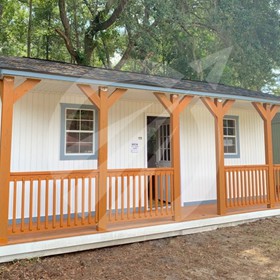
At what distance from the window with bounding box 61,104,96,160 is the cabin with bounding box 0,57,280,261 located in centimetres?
2

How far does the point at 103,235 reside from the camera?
4383 millimetres

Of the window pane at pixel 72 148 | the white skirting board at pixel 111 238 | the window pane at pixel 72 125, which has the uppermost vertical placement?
the window pane at pixel 72 125

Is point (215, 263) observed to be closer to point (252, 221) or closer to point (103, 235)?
point (103, 235)

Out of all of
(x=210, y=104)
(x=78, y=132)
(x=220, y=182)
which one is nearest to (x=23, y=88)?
(x=78, y=132)

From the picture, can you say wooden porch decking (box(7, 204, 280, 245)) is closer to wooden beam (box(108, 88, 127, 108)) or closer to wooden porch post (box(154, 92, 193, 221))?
wooden porch post (box(154, 92, 193, 221))

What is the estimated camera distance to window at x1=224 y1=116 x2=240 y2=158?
7.45m

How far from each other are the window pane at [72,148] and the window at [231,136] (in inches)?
161

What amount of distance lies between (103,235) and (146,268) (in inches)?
36.5

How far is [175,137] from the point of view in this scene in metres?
5.20

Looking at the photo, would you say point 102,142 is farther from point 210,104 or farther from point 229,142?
point 229,142

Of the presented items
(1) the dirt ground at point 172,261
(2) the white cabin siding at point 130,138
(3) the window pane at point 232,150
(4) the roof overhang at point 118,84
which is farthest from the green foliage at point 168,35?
(1) the dirt ground at point 172,261

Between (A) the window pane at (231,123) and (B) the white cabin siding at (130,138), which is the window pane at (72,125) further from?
(A) the window pane at (231,123)

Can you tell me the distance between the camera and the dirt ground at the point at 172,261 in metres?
3.59

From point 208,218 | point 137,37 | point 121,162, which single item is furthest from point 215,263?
point 137,37
